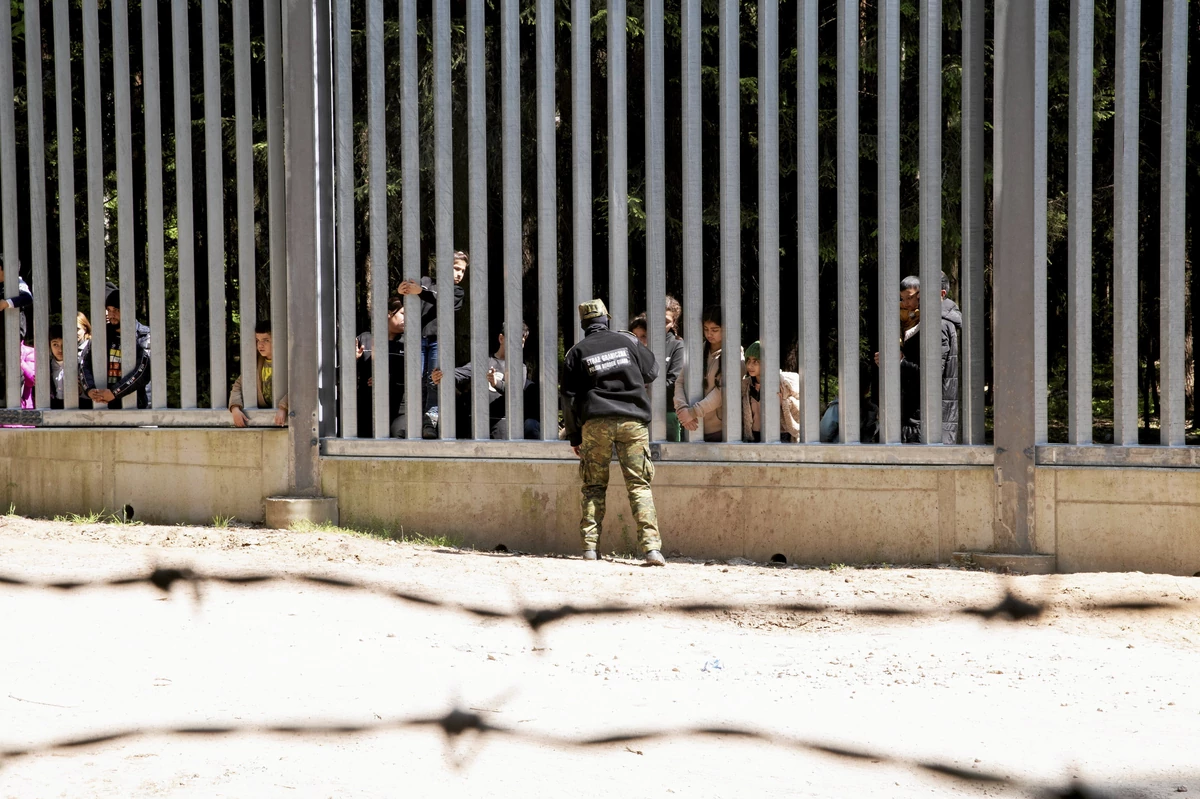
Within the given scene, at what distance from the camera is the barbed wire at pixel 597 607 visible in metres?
6.60

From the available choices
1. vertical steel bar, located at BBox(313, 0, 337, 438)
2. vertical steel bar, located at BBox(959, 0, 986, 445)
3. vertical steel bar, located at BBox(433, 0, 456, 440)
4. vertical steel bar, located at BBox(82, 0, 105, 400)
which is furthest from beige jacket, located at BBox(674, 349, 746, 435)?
vertical steel bar, located at BBox(82, 0, 105, 400)

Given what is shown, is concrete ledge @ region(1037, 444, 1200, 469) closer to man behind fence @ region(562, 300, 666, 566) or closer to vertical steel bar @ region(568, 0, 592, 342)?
man behind fence @ region(562, 300, 666, 566)

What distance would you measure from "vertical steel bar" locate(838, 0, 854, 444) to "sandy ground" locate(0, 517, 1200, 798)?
45.9 inches

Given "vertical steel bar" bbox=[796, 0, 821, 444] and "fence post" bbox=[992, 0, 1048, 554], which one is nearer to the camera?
"fence post" bbox=[992, 0, 1048, 554]

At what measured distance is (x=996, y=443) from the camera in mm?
7656

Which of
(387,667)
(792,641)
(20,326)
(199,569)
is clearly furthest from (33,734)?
(20,326)

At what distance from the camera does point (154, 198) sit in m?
9.52

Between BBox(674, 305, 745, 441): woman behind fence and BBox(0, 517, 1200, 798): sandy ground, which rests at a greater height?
BBox(674, 305, 745, 441): woman behind fence

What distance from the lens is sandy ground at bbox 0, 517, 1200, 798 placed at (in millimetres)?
4230

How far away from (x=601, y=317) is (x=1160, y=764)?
15.0ft

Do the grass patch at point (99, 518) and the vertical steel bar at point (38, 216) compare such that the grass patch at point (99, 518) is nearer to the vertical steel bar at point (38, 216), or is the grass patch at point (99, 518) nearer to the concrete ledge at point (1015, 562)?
the vertical steel bar at point (38, 216)

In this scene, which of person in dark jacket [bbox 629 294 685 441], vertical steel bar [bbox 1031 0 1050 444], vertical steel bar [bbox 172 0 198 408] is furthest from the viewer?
vertical steel bar [bbox 172 0 198 408]

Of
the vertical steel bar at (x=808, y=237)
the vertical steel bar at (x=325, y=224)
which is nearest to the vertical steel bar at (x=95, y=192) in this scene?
the vertical steel bar at (x=325, y=224)

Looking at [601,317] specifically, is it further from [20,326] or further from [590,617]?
[20,326]
